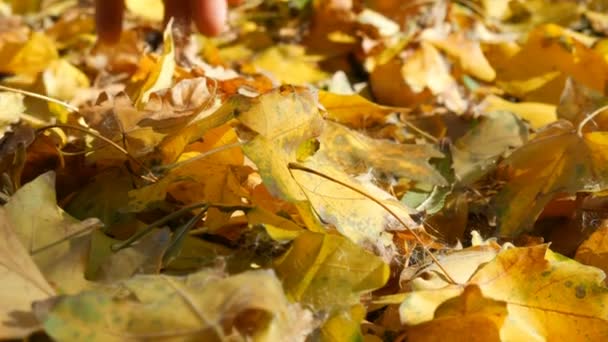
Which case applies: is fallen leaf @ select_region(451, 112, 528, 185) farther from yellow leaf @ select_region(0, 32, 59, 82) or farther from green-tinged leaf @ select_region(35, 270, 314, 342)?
yellow leaf @ select_region(0, 32, 59, 82)

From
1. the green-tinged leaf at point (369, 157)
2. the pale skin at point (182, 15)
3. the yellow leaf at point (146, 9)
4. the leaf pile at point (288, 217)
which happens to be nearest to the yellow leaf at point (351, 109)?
the leaf pile at point (288, 217)

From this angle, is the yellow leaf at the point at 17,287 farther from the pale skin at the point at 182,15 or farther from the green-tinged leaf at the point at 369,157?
the pale skin at the point at 182,15

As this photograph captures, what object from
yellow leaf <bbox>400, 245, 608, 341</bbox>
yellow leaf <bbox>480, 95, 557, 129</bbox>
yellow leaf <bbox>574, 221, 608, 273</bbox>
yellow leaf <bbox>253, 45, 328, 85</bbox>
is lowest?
yellow leaf <bbox>253, 45, 328, 85</bbox>

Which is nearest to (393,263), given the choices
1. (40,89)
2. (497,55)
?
(40,89)

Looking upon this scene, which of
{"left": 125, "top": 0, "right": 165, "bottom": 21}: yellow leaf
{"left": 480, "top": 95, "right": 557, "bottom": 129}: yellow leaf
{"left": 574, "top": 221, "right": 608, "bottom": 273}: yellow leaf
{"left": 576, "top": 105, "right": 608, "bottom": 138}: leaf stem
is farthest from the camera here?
{"left": 125, "top": 0, "right": 165, "bottom": 21}: yellow leaf

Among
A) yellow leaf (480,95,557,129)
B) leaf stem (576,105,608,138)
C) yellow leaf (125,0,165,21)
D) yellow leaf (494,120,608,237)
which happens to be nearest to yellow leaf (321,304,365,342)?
yellow leaf (494,120,608,237)

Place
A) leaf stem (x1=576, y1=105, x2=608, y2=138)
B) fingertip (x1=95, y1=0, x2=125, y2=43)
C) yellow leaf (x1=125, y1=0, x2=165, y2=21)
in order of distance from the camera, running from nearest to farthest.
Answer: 1. leaf stem (x1=576, y1=105, x2=608, y2=138)
2. fingertip (x1=95, y1=0, x2=125, y2=43)
3. yellow leaf (x1=125, y1=0, x2=165, y2=21)
